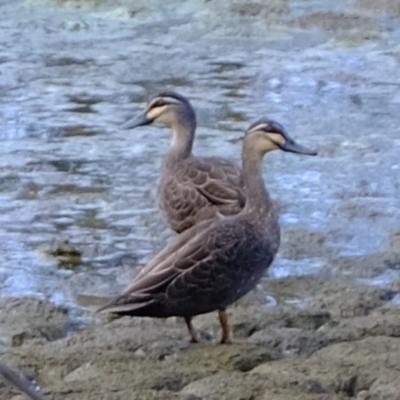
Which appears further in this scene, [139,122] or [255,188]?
[139,122]

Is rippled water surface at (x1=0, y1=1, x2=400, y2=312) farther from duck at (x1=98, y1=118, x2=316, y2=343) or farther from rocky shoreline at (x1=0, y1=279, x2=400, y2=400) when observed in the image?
duck at (x1=98, y1=118, x2=316, y2=343)

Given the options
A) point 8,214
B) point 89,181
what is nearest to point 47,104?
point 89,181

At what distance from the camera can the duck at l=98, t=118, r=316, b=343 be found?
181 inches

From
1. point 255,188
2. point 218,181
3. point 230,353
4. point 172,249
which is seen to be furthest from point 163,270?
point 218,181

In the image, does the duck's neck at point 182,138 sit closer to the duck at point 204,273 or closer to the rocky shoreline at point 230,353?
the rocky shoreline at point 230,353

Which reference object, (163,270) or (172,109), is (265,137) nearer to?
(163,270)

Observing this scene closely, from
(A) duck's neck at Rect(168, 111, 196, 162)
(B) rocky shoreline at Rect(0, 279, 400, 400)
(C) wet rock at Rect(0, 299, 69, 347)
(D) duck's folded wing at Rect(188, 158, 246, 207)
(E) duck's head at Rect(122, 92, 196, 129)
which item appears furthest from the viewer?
(E) duck's head at Rect(122, 92, 196, 129)

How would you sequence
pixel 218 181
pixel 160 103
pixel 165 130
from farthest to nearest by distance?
pixel 165 130
pixel 160 103
pixel 218 181

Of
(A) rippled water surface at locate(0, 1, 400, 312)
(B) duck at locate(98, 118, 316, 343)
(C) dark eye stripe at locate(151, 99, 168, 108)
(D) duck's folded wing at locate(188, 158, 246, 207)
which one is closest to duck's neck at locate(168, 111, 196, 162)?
(C) dark eye stripe at locate(151, 99, 168, 108)

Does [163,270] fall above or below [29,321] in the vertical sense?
above

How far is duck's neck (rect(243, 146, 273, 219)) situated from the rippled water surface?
2.84 feet

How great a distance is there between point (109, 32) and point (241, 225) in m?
8.05

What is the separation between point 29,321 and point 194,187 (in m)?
1.10

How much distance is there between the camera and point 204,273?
182 inches
